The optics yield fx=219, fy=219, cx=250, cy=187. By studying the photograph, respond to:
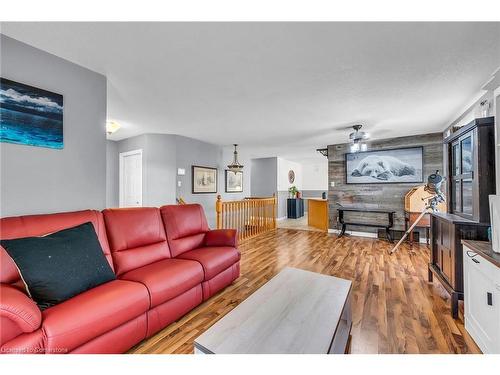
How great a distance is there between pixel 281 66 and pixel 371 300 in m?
2.50

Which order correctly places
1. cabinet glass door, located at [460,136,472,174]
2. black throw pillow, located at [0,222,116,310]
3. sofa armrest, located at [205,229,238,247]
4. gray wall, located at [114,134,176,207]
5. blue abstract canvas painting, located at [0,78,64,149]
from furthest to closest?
1. gray wall, located at [114,134,176,207]
2. sofa armrest, located at [205,229,238,247]
3. cabinet glass door, located at [460,136,472,174]
4. blue abstract canvas painting, located at [0,78,64,149]
5. black throw pillow, located at [0,222,116,310]

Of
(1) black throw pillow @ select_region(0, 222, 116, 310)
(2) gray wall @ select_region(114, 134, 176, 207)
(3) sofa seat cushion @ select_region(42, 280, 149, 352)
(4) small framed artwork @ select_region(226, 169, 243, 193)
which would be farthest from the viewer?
(4) small framed artwork @ select_region(226, 169, 243, 193)

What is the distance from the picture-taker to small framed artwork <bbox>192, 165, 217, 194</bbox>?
5.28 meters

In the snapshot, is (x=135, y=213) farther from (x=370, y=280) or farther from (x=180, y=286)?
A: (x=370, y=280)

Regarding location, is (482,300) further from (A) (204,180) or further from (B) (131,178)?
(B) (131,178)

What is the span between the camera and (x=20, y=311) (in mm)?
1092

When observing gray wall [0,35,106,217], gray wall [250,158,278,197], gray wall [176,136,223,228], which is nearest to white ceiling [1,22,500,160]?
gray wall [0,35,106,217]

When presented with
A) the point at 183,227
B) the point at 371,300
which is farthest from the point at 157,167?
the point at 371,300

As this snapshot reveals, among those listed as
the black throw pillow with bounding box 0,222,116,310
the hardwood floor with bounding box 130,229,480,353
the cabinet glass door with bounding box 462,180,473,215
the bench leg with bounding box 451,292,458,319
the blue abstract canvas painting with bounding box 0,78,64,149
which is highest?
the blue abstract canvas painting with bounding box 0,78,64,149

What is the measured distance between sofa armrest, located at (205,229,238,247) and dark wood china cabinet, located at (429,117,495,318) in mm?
2213

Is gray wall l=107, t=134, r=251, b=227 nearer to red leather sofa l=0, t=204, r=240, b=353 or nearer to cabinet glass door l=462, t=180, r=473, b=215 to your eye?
red leather sofa l=0, t=204, r=240, b=353

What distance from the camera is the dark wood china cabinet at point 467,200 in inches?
75.3

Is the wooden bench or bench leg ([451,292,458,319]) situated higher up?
the wooden bench

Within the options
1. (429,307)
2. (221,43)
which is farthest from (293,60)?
(429,307)
